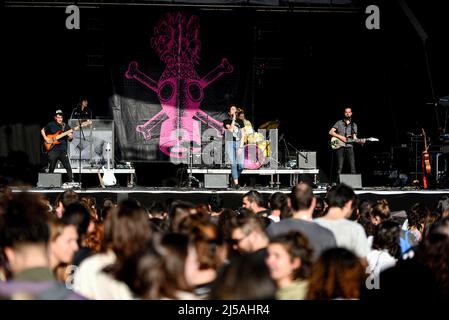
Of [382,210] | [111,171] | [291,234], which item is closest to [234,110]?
[111,171]

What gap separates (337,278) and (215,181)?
11388 mm

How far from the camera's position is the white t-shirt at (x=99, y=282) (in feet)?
13.4

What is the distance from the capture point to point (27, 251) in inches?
148

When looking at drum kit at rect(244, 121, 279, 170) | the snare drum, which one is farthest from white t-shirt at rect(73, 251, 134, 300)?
the snare drum

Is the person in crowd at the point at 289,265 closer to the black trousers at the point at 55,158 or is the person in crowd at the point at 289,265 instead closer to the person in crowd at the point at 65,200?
the person in crowd at the point at 65,200

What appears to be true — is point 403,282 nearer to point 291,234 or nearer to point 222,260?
point 291,234

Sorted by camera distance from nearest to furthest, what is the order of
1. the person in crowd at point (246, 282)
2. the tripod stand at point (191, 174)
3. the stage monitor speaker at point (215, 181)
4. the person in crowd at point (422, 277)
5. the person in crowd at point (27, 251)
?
the person in crowd at point (246, 282), the person in crowd at point (27, 251), the person in crowd at point (422, 277), the stage monitor speaker at point (215, 181), the tripod stand at point (191, 174)

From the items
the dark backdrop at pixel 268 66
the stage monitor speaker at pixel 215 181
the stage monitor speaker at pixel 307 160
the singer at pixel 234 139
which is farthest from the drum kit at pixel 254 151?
the stage monitor speaker at pixel 215 181

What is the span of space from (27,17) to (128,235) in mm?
15224

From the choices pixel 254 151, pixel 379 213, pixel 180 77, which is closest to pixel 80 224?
pixel 379 213

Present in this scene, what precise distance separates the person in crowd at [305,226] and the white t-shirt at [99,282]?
51.1 inches

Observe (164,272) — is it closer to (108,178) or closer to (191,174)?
(191,174)

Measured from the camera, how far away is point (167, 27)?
62.3ft

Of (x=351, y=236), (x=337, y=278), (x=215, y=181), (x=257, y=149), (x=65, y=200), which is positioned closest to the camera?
(x=337, y=278)
